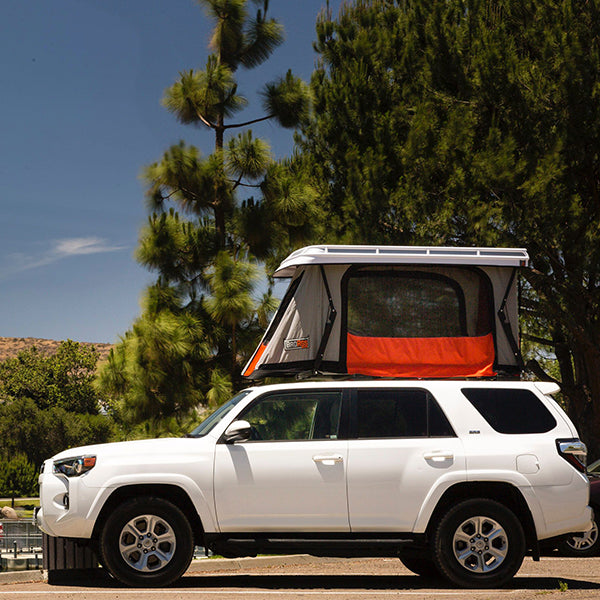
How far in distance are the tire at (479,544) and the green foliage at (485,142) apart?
11.9 m

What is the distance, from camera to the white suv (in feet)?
26.6

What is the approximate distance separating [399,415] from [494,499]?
117cm

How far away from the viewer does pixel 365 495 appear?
8.16m

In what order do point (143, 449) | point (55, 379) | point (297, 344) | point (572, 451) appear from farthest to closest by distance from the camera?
point (55, 379) < point (297, 344) < point (572, 451) < point (143, 449)

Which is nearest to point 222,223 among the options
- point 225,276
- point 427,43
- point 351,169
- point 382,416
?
point 225,276

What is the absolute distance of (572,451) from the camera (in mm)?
8383

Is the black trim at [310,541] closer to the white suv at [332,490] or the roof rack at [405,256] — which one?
the white suv at [332,490]

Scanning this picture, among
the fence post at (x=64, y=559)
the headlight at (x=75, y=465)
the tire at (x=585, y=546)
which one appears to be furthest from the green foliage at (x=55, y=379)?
the headlight at (x=75, y=465)

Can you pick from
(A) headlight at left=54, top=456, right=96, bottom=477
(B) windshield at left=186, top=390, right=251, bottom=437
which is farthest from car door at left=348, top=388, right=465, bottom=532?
(A) headlight at left=54, top=456, right=96, bottom=477

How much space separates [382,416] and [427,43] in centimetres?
1606

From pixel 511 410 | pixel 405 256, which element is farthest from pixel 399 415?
pixel 405 256

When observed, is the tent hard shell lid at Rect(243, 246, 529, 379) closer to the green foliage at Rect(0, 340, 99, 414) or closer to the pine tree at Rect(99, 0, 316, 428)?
the pine tree at Rect(99, 0, 316, 428)

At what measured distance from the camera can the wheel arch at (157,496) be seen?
8.20 meters

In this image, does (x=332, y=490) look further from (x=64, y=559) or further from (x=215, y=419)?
(x=64, y=559)
